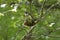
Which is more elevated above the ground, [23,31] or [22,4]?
[22,4]

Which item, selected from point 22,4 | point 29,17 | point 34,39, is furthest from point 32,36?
point 22,4

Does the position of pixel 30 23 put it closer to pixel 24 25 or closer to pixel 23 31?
pixel 24 25

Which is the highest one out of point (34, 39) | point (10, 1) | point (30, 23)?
point (10, 1)

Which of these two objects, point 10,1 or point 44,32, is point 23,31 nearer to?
point 44,32

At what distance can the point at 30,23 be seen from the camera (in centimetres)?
175

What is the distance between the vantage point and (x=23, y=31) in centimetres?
193

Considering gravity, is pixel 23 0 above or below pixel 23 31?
above

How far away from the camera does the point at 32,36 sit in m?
1.73

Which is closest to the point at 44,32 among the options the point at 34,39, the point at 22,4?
the point at 34,39

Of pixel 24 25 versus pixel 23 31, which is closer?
pixel 24 25

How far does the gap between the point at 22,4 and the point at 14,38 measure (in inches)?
12.8

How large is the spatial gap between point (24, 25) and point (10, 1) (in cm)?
24

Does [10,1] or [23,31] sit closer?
[10,1]

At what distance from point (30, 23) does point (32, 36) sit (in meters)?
0.11
